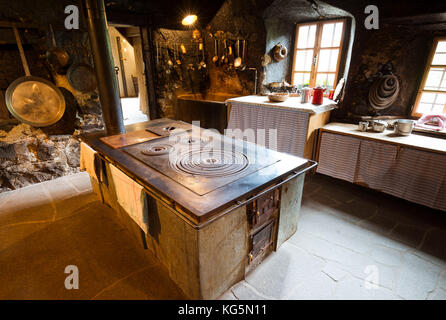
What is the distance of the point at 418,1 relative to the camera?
2.90m

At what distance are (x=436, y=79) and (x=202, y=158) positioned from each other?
151 inches

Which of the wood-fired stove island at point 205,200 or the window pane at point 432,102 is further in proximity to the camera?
the window pane at point 432,102

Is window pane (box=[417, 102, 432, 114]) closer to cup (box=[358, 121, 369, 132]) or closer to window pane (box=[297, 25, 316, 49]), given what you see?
cup (box=[358, 121, 369, 132])

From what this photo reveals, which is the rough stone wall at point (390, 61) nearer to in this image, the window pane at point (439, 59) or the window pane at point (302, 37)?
the window pane at point (439, 59)

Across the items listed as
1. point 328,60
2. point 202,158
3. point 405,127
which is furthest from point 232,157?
point 328,60

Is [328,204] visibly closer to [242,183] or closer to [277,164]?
[277,164]

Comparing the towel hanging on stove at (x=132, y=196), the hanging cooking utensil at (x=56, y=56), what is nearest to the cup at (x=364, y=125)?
the towel hanging on stove at (x=132, y=196)

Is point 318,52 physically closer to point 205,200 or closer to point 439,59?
point 439,59

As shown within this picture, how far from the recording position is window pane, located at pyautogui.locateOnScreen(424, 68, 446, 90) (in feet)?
11.5

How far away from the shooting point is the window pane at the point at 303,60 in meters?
5.03

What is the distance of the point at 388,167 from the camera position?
3207mm

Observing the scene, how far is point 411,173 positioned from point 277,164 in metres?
2.10

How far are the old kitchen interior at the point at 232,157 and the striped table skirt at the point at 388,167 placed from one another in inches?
0.8
